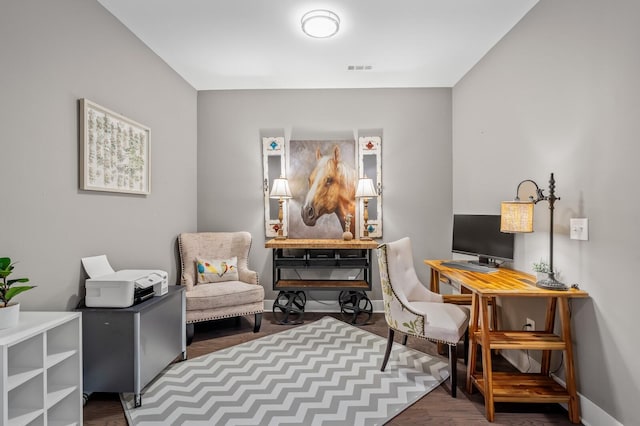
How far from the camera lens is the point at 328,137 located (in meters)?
3.95

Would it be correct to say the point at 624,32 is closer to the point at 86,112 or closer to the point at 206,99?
the point at 86,112

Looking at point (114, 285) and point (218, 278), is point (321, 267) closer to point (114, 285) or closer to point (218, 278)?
point (218, 278)

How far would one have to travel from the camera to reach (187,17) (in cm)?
247

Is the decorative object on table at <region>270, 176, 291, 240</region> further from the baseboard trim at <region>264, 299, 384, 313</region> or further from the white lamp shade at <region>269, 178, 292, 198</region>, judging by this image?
the baseboard trim at <region>264, 299, 384, 313</region>

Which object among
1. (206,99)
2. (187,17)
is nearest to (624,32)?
(187,17)

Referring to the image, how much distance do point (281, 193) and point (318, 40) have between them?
1569 millimetres

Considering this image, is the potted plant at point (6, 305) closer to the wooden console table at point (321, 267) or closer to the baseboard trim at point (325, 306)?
the wooden console table at point (321, 267)

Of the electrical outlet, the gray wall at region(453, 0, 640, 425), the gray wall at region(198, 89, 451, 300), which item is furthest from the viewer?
the gray wall at region(198, 89, 451, 300)

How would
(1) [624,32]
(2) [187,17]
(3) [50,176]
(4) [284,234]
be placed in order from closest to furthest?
(1) [624,32], (3) [50,176], (2) [187,17], (4) [284,234]

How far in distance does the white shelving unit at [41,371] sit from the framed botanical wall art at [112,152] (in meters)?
0.94

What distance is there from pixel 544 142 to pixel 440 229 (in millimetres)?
1795

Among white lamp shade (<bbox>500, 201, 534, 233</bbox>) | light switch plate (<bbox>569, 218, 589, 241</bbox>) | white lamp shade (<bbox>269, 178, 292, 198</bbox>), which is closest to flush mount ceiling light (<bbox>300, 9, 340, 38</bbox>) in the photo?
white lamp shade (<bbox>269, 178, 292, 198</bbox>)

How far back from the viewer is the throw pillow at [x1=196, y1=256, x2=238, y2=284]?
3.39 metres

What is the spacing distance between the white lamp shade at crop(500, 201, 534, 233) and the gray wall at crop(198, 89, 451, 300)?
165 centimetres
